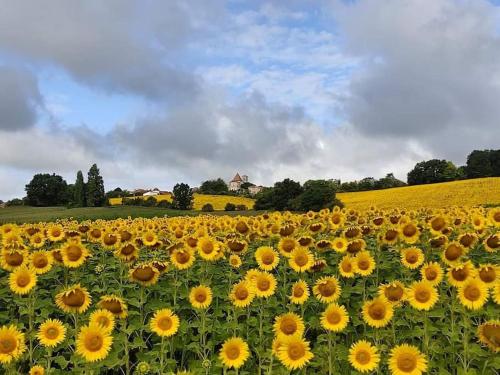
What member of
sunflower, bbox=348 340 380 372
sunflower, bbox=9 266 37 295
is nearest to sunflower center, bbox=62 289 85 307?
sunflower, bbox=9 266 37 295

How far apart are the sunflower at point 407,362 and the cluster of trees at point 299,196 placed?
41480mm

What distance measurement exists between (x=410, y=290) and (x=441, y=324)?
1.13 meters

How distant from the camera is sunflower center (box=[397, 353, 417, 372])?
5.41 m

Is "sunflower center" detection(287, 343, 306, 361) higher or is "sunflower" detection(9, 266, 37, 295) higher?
"sunflower" detection(9, 266, 37, 295)

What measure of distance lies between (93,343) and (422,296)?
4.00 metres

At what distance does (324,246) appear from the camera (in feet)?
28.8

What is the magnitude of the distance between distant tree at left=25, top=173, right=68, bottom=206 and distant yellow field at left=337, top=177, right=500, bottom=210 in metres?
81.1

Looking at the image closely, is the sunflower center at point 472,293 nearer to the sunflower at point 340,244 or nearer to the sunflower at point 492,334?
the sunflower at point 492,334

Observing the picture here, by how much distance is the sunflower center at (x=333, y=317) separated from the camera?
6203 mm

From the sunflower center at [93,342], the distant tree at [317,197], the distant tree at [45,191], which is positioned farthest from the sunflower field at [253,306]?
the distant tree at [45,191]

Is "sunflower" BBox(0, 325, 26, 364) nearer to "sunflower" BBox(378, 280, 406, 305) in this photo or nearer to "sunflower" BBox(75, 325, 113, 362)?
"sunflower" BBox(75, 325, 113, 362)

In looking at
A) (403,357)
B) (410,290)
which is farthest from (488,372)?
(403,357)

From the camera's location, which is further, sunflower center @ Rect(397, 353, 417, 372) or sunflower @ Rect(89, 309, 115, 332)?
sunflower @ Rect(89, 309, 115, 332)


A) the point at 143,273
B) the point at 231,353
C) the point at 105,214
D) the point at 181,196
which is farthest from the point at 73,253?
the point at 181,196
